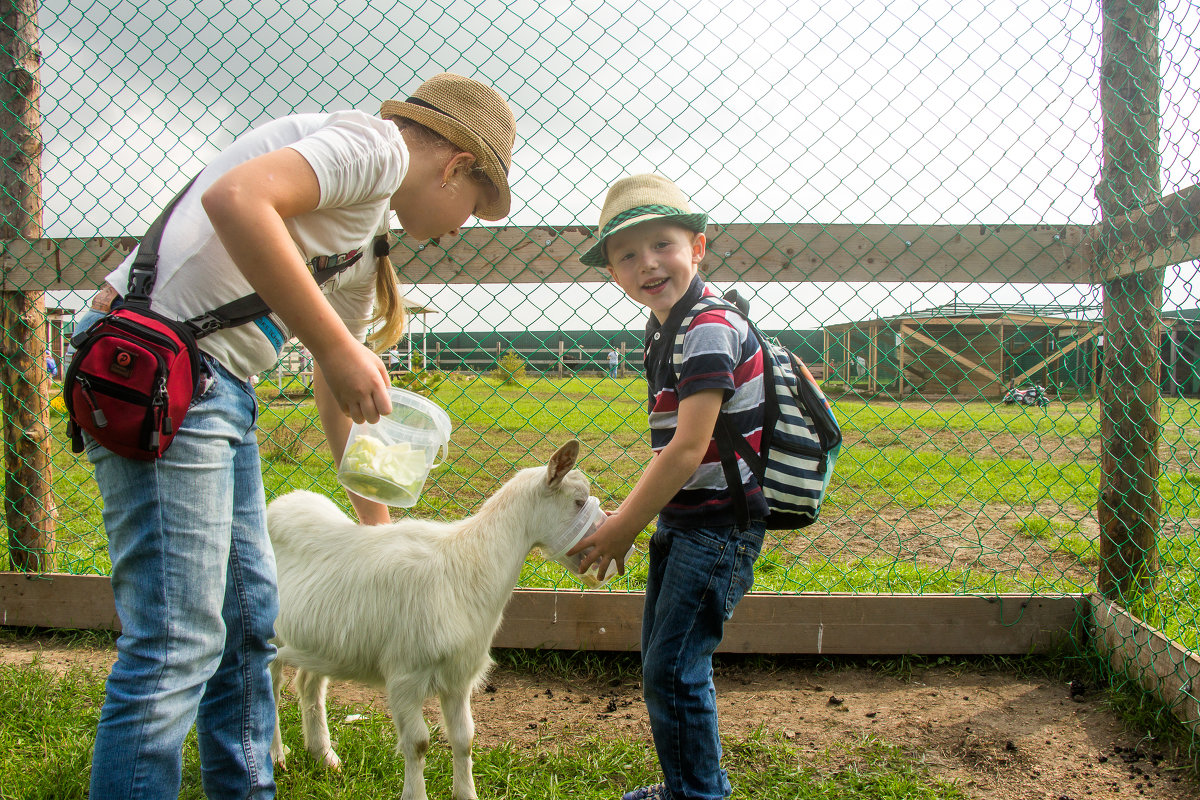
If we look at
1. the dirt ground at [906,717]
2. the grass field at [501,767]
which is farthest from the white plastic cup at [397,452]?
the dirt ground at [906,717]

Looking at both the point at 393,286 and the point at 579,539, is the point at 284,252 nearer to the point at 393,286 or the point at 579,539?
the point at 393,286

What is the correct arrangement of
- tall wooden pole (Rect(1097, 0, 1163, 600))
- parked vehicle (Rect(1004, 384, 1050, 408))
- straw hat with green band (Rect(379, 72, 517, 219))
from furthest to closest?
1. parked vehicle (Rect(1004, 384, 1050, 408))
2. tall wooden pole (Rect(1097, 0, 1163, 600))
3. straw hat with green band (Rect(379, 72, 517, 219))

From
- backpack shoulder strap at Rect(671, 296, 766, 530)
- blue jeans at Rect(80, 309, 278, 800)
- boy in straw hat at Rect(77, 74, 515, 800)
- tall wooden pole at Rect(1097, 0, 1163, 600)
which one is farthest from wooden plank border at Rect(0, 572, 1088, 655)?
blue jeans at Rect(80, 309, 278, 800)

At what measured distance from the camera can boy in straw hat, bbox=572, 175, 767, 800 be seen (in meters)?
1.83

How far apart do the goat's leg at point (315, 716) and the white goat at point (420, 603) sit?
2.8 inches

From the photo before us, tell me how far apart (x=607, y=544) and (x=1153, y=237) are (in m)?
2.33

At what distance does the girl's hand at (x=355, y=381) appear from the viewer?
135 centimetres

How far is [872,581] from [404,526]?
2.24 metres

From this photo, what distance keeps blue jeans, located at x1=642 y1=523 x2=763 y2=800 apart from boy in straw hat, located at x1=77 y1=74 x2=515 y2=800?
95 centimetres

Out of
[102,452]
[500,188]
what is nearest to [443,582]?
[102,452]

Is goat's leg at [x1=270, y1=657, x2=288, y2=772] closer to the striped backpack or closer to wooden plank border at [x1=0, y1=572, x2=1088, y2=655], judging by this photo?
wooden plank border at [x1=0, y1=572, x2=1088, y2=655]

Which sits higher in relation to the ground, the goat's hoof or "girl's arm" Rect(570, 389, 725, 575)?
"girl's arm" Rect(570, 389, 725, 575)

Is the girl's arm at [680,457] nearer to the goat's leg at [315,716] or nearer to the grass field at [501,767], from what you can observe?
the grass field at [501,767]

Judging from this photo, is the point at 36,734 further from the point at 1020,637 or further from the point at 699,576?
the point at 1020,637
